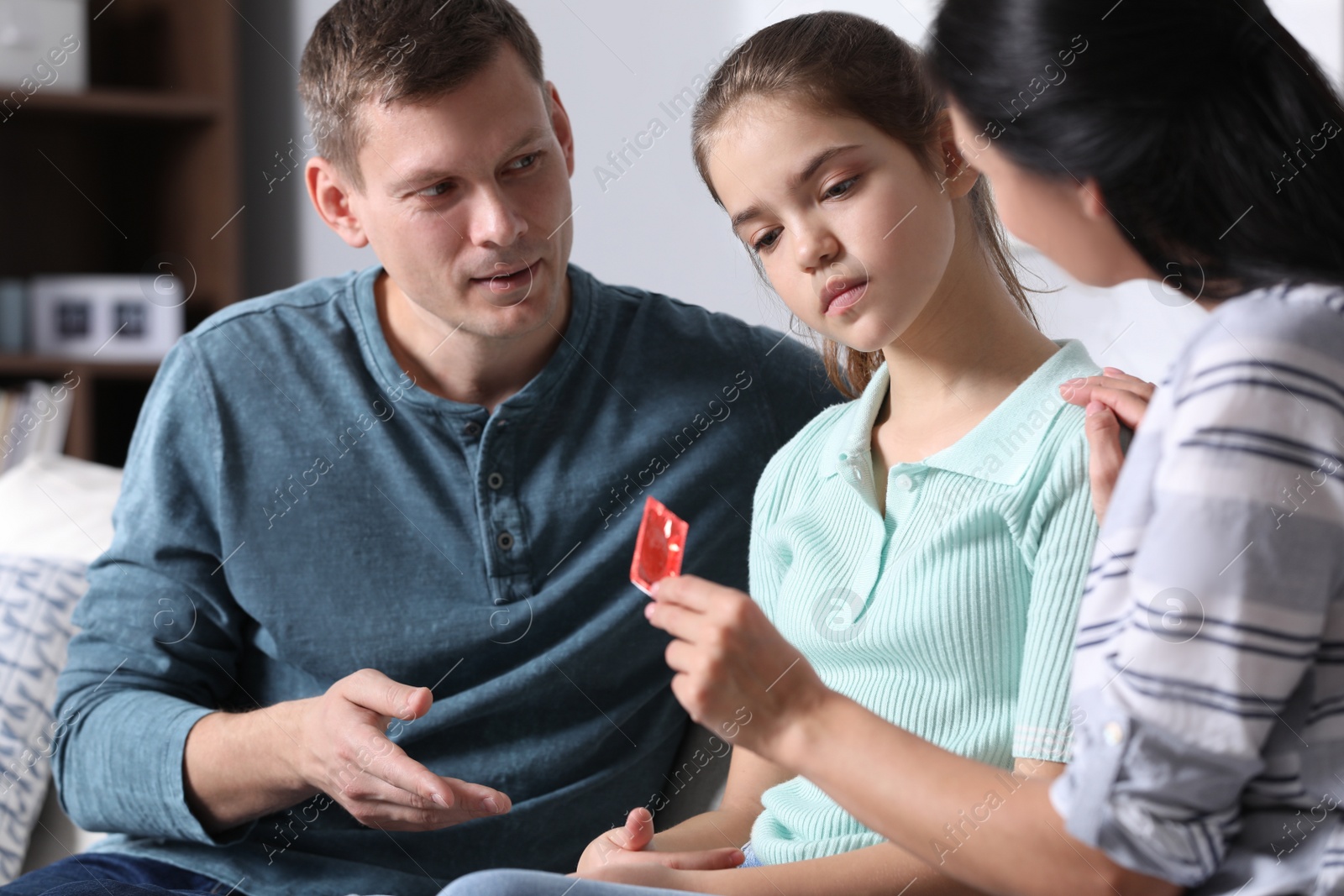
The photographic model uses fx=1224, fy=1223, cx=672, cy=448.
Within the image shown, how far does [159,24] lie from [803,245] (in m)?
2.25

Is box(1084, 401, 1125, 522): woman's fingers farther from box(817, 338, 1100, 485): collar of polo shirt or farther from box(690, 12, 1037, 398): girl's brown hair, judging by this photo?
box(690, 12, 1037, 398): girl's brown hair

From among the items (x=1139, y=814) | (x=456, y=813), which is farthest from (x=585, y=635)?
(x=1139, y=814)

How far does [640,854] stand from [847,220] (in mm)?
538

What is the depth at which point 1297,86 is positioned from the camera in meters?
0.70

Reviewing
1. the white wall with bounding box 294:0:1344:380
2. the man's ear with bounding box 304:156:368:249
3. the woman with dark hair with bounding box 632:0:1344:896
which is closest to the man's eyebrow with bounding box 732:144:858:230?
the woman with dark hair with bounding box 632:0:1344:896

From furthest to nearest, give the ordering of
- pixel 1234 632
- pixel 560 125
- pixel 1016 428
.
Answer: pixel 560 125
pixel 1016 428
pixel 1234 632

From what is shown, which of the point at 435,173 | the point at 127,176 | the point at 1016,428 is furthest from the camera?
the point at 127,176

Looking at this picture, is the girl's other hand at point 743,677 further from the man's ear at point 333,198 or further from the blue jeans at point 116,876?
the man's ear at point 333,198

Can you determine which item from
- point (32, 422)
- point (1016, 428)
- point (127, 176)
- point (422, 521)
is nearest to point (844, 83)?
point (1016, 428)

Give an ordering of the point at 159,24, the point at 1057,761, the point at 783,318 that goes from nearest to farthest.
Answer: the point at 1057,761, the point at 783,318, the point at 159,24

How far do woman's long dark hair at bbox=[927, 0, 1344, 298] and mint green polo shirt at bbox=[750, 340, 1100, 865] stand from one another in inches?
9.3

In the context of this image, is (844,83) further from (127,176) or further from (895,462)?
(127,176)

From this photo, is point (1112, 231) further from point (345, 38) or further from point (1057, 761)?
point (345, 38)

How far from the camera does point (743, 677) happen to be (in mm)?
717
